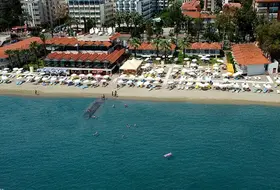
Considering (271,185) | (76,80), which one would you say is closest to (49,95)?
(76,80)

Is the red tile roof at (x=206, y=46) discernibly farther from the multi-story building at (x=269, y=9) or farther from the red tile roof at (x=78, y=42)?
the multi-story building at (x=269, y=9)

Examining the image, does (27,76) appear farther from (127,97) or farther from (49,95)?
(127,97)

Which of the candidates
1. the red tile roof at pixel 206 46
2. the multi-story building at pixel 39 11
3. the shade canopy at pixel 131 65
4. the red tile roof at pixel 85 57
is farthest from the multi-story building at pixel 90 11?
the shade canopy at pixel 131 65

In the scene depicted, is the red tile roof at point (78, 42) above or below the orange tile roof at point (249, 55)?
above

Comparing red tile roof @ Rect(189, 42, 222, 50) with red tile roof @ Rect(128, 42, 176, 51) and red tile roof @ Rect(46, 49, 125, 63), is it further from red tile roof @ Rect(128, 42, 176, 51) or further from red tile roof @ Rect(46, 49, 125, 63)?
red tile roof @ Rect(46, 49, 125, 63)

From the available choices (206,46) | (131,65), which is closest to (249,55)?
(206,46)

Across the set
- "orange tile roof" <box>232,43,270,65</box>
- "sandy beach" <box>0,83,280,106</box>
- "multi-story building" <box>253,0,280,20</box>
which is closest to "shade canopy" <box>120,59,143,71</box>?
"sandy beach" <box>0,83,280,106</box>
